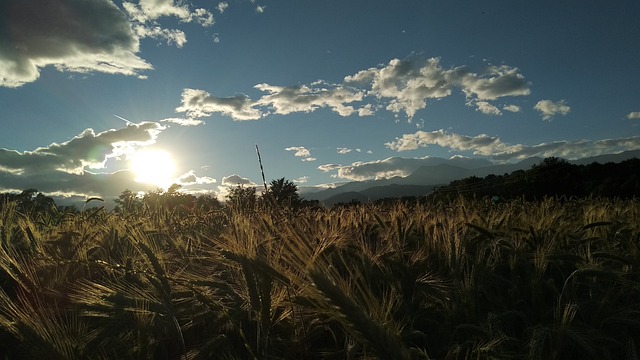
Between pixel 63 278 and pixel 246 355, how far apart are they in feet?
5.92

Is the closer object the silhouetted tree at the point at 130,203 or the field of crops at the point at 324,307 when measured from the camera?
the field of crops at the point at 324,307

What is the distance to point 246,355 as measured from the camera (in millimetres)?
1930

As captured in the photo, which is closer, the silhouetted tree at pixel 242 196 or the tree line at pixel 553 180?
the silhouetted tree at pixel 242 196

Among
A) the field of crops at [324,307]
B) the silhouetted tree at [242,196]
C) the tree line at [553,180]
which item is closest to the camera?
the field of crops at [324,307]

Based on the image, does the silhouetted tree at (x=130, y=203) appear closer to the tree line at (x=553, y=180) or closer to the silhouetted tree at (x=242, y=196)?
the silhouetted tree at (x=242, y=196)

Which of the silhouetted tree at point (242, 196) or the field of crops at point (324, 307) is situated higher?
the silhouetted tree at point (242, 196)

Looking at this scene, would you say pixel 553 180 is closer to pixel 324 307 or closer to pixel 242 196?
pixel 242 196

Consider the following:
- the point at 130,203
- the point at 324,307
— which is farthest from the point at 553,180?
the point at 324,307

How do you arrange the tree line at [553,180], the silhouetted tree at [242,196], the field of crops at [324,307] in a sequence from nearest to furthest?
the field of crops at [324,307] → the silhouetted tree at [242,196] → the tree line at [553,180]

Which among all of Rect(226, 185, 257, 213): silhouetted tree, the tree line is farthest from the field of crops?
the tree line

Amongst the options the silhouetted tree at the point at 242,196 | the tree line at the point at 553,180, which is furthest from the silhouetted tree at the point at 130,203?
the tree line at the point at 553,180

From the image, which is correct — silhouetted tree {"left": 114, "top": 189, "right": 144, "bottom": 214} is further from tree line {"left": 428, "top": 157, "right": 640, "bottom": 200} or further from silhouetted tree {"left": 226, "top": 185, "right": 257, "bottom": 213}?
tree line {"left": 428, "top": 157, "right": 640, "bottom": 200}

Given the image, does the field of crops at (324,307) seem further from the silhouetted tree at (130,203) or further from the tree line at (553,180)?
the tree line at (553,180)

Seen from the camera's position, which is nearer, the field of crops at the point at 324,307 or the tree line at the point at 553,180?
the field of crops at the point at 324,307
